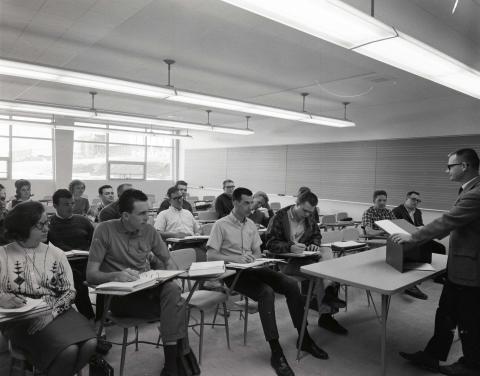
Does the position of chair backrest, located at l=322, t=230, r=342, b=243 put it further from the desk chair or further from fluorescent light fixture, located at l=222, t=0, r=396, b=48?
fluorescent light fixture, located at l=222, t=0, r=396, b=48

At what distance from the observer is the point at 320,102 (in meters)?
7.47

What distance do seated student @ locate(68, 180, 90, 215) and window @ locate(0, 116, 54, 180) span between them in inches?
241

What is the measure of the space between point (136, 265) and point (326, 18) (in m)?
2.07

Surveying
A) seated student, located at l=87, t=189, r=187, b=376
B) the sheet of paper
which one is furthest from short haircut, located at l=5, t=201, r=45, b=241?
the sheet of paper

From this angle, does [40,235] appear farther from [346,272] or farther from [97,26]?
[97,26]

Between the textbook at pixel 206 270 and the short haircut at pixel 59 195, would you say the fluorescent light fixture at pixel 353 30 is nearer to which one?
the textbook at pixel 206 270

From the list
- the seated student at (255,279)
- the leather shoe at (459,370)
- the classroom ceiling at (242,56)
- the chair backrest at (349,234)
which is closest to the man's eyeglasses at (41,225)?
the seated student at (255,279)

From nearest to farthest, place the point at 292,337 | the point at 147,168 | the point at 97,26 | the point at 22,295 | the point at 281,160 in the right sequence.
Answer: the point at 22,295 → the point at 292,337 → the point at 97,26 → the point at 281,160 → the point at 147,168

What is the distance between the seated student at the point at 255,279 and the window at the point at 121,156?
27.9ft

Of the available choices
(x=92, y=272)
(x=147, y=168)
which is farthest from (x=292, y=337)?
(x=147, y=168)

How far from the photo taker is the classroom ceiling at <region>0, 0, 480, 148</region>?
3.30 metres

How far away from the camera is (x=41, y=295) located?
198 centimetres

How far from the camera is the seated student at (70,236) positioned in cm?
317

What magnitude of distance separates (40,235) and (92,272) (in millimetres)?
419
